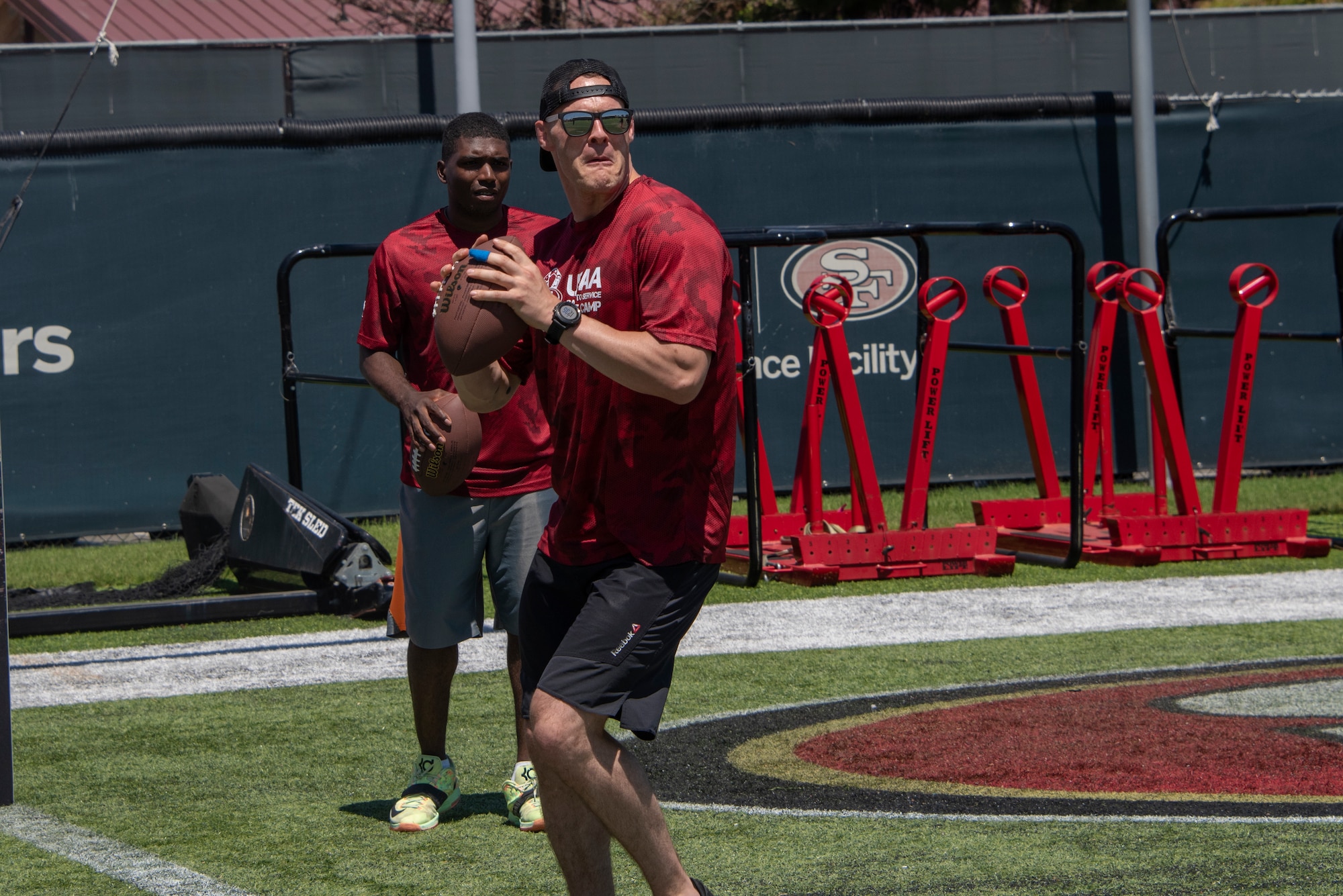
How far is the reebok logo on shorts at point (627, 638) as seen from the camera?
3312mm

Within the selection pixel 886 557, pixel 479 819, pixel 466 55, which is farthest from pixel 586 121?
pixel 466 55

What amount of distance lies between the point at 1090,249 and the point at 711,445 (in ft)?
31.1

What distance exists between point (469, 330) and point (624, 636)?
0.73m

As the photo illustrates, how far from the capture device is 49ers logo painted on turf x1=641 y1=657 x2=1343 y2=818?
15.0 feet

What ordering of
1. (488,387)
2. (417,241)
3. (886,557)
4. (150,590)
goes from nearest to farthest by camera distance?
(488,387)
(417,241)
(150,590)
(886,557)

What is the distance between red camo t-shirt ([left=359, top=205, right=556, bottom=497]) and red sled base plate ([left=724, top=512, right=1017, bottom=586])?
4074mm

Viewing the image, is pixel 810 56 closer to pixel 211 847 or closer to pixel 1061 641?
pixel 1061 641

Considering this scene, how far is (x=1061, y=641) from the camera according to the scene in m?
7.11

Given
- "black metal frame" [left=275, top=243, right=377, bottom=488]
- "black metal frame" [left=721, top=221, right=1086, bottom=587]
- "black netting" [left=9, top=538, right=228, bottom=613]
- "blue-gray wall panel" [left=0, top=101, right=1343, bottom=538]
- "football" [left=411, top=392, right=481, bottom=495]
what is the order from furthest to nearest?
"blue-gray wall panel" [left=0, top=101, right=1343, bottom=538], "black netting" [left=9, top=538, right=228, bottom=613], "black metal frame" [left=275, top=243, right=377, bottom=488], "black metal frame" [left=721, top=221, right=1086, bottom=587], "football" [left=411, top=392, right=481, bottom=495]

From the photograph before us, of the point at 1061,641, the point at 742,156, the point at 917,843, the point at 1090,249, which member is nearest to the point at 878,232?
the point at 1061,641

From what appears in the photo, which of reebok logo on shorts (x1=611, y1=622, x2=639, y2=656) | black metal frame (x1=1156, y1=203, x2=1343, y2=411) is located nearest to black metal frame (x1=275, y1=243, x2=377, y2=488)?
black metal frame (x1=1156, y1=203, x2=1343, y2=411)

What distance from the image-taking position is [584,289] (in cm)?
339

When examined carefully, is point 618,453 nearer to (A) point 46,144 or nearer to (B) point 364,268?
(A) point 46,144

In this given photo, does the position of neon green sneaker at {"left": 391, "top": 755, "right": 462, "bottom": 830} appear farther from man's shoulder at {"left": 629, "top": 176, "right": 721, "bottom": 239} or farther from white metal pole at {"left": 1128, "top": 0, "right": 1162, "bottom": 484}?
white metal pole at {"left": 1128, "top": 0, "right": 1162, "bottom": 484}
